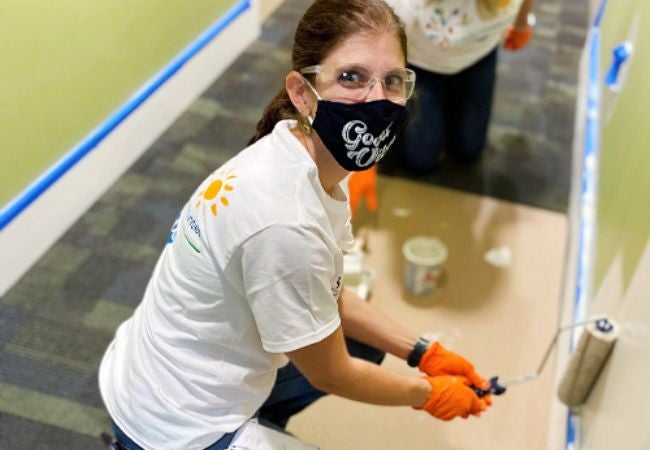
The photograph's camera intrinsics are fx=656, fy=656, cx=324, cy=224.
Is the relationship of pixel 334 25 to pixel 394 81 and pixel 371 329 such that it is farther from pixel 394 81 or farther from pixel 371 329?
pixel 371 329

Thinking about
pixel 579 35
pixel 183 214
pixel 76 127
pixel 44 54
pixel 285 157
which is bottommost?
pixel 579 35

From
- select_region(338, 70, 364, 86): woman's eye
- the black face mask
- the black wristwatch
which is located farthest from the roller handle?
select_region(338, 70, 364, 86): woman's eye

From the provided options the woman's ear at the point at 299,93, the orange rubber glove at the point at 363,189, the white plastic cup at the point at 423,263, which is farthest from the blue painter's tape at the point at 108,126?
the woman's ear at the point at 299,93

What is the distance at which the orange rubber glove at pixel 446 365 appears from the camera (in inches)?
49.3

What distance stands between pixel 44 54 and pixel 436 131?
1272mm

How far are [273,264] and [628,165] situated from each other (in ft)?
3.45

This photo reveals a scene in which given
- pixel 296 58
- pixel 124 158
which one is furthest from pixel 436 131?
pixel 296 58

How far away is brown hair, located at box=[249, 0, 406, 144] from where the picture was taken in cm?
88

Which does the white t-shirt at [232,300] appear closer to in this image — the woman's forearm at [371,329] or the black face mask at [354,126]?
the black face mask at [354,126]

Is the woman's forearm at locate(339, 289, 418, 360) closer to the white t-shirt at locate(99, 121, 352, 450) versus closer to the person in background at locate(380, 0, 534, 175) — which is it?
the white t-shirt at locate(99, 121, 352, 450)

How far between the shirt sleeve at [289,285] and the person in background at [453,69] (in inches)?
46.2

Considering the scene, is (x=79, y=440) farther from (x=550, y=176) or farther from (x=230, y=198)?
(x=550, y=176)

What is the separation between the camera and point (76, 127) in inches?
80.1

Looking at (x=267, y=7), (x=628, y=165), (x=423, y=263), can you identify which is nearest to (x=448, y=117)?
(x=423, y=263)
